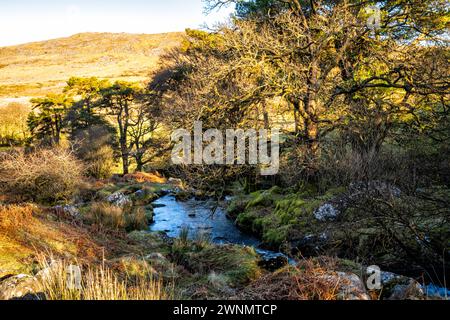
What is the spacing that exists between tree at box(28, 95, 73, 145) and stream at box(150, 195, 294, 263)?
15.8 meters

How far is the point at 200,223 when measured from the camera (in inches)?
574

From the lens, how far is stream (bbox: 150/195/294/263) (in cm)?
1205

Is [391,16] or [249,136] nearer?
[249,136]

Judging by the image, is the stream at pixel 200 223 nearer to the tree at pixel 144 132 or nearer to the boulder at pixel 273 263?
the boulder at pixel 273 263

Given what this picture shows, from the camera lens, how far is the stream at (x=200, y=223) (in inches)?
474

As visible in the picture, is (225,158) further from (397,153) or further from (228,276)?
(397,153)

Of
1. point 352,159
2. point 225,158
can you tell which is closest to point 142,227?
point 225,158

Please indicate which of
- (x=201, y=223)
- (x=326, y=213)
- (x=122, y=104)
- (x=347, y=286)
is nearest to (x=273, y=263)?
(x=326, y=213)

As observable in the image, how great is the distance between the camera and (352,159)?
34.1 ft

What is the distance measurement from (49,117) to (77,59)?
81.6 metres

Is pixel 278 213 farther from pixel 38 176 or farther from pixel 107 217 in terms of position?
pixel 38 176

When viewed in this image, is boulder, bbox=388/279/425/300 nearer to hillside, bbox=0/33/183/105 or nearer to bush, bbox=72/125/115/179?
bush, bbox=72/125/115/179

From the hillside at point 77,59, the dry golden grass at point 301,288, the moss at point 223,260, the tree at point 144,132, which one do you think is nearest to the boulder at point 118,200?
the moss at point 223,260

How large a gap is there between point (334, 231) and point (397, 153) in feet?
14.0
